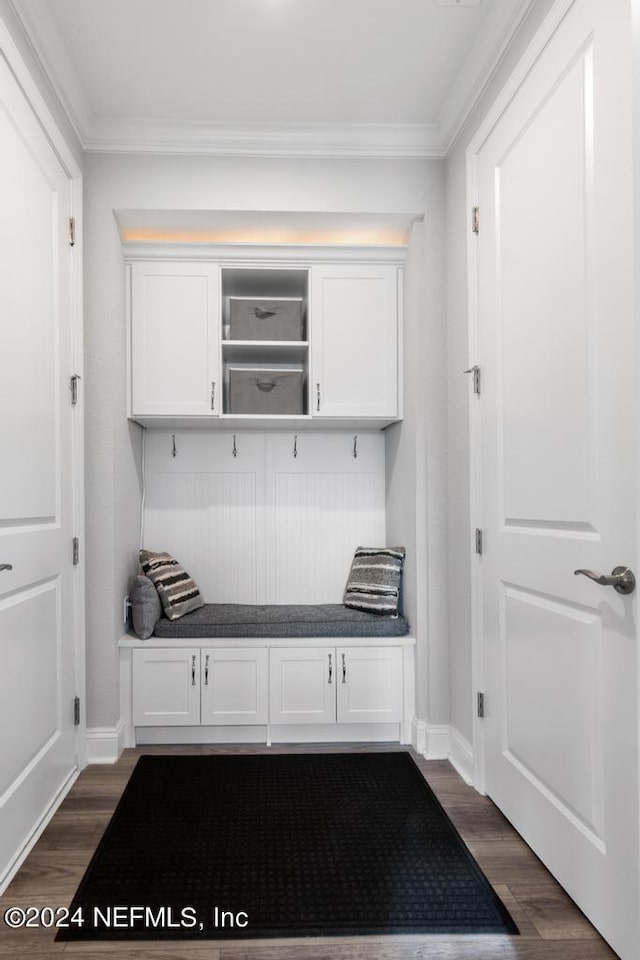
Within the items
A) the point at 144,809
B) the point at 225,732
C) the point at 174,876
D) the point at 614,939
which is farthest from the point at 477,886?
the point at 225,732

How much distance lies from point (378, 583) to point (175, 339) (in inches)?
58.5

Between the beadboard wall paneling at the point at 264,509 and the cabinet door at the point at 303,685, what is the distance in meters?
0.54

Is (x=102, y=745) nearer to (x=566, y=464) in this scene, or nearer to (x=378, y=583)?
(x=378, y=583)

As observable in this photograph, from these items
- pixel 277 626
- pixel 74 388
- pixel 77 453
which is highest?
pixel 74 388

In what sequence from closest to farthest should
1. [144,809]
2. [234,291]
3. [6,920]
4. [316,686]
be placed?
[6,920], [144,809], [316,686], [234,291]

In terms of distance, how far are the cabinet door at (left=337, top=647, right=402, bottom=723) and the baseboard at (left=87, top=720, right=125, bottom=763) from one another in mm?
972

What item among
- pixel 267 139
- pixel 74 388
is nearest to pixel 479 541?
pixel 74 388

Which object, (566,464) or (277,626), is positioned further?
(277,626)

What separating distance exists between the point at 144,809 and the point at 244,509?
1.53 metres

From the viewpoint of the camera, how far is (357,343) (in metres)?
3.09

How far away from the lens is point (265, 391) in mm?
3117

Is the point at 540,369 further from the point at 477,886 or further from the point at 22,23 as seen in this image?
the point at 22,23

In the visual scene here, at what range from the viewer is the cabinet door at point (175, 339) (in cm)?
301

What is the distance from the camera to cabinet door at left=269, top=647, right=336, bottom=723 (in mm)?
2938
